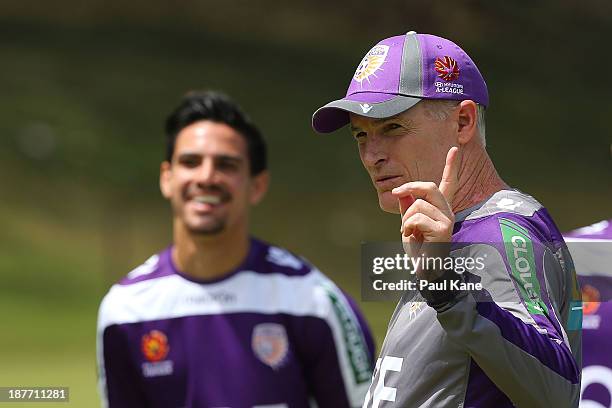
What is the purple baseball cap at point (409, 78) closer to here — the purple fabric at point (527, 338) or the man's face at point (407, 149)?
the man's face at point (407, 149)

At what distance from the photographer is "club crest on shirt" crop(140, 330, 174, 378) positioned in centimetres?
530

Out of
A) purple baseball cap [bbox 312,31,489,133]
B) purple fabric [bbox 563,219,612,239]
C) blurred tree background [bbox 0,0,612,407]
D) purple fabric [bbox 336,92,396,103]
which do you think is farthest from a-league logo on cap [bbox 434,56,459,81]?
blurred tree background [bbox 0,0,612,407]

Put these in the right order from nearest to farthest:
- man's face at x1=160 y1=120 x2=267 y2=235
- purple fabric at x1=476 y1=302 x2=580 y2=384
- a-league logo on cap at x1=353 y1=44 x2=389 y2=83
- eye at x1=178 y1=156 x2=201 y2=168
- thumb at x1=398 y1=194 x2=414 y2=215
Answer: purple fabric at x1=476 y1=302 x2=580 y2=384 → thumb at x1=398 y1=194 x2=414 y2=215 → a-league logo on cap at x1=353 y1=44 x2=389 y2=83 → man's face at x1=160 y1=120 x2=267 y2=235 → eye at x1=178 y1=156 x2=201 y2=168

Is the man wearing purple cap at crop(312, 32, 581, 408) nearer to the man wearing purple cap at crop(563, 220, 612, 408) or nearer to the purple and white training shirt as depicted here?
the man wearing purple cap at crop(563, 220, 612, 408)

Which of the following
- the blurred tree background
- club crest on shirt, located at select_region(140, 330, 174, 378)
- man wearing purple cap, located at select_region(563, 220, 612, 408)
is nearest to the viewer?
man wearing purple cap, located at select_region(563, 220, 612, 408)

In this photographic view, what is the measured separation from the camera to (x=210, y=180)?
18.5 feet

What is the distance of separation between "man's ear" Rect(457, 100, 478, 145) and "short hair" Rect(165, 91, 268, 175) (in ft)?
11.0

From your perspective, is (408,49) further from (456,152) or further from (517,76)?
(517,76)

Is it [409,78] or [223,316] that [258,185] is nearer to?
[223,316]

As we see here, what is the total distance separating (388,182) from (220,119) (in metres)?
3.44

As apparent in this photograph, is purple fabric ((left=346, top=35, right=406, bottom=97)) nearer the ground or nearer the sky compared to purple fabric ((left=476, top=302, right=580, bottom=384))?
nearer the sky

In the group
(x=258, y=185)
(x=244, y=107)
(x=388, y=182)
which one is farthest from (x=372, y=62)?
(x=244, y=107)

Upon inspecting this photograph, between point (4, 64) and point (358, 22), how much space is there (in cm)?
581

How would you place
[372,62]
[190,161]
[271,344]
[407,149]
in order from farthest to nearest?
[190,161]
[271,344]
[372,62]
[407,149]
